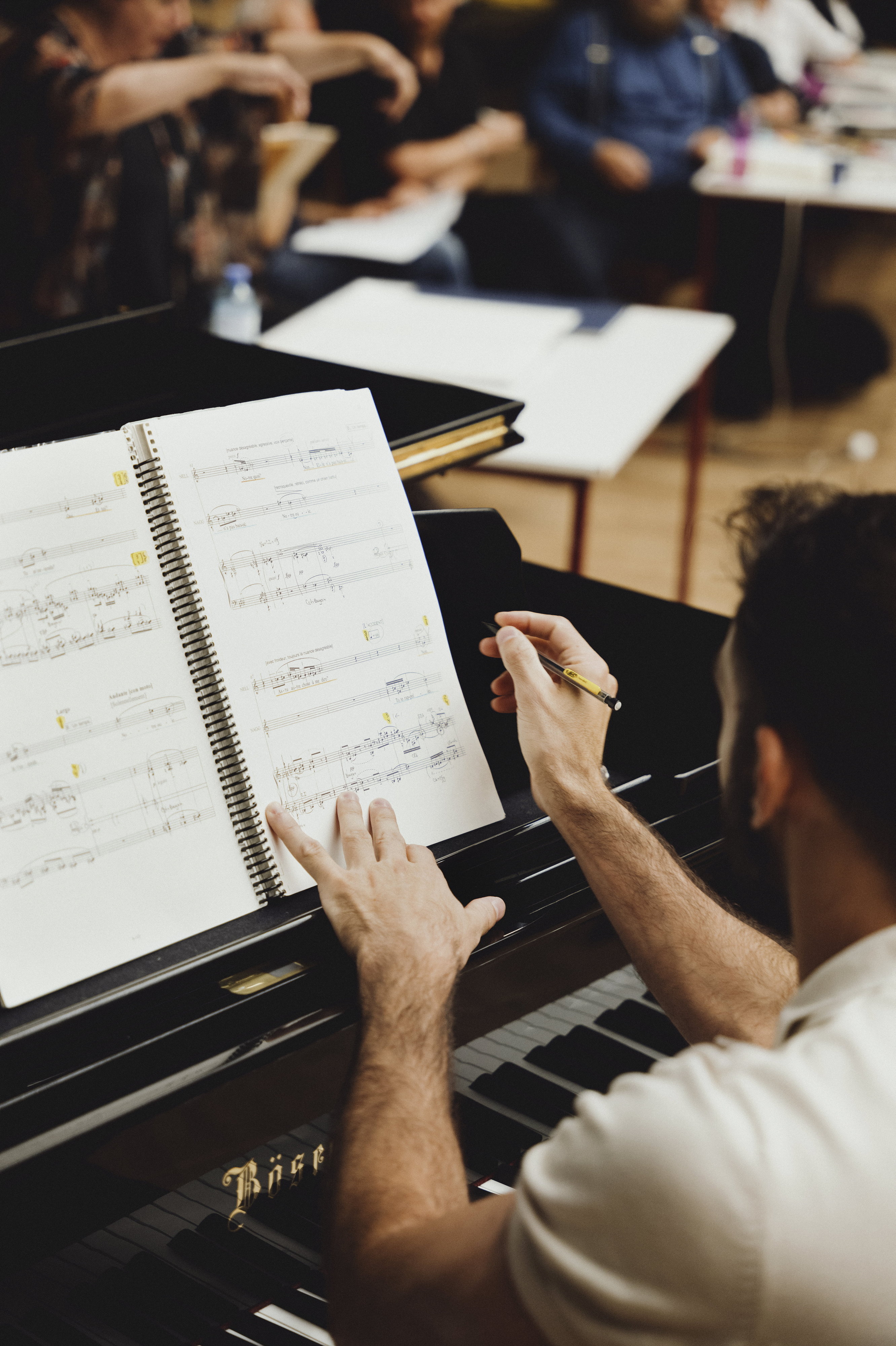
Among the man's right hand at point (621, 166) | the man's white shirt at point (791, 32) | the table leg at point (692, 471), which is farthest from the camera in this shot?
the man's white shirt at point (791, 32)

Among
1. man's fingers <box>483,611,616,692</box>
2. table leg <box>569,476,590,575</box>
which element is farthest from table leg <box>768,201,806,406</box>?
man's fingers <box>483,611,616,692</box>

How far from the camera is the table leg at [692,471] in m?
3.00

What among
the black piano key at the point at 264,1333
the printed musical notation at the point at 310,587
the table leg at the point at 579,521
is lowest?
the black piano key at the point at 264,1333

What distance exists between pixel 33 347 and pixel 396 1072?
0.96m

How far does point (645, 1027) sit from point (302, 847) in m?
0.41

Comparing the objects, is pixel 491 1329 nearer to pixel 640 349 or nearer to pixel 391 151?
pixel 640 349

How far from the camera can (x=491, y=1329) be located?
0.65m

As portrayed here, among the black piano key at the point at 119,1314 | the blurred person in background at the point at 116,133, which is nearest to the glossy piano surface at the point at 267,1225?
the black piano key at the point at 119,1314

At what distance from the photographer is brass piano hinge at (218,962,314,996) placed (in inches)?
33.4

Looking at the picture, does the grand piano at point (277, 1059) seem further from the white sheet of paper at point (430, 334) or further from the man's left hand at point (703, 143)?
the man's left hand at point (703, 143)

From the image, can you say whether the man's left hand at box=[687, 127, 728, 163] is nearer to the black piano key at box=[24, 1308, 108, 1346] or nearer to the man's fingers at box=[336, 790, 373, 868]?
the man's fingers at box=[336, 790, 373, 868]

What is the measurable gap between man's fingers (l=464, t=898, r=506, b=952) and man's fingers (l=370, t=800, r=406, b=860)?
0.07 meters

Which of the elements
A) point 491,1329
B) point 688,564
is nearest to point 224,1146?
point 491,1329

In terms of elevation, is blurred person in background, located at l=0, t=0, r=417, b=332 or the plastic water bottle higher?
blurred person in background, located at l=0, t=0, r=417, b=332
